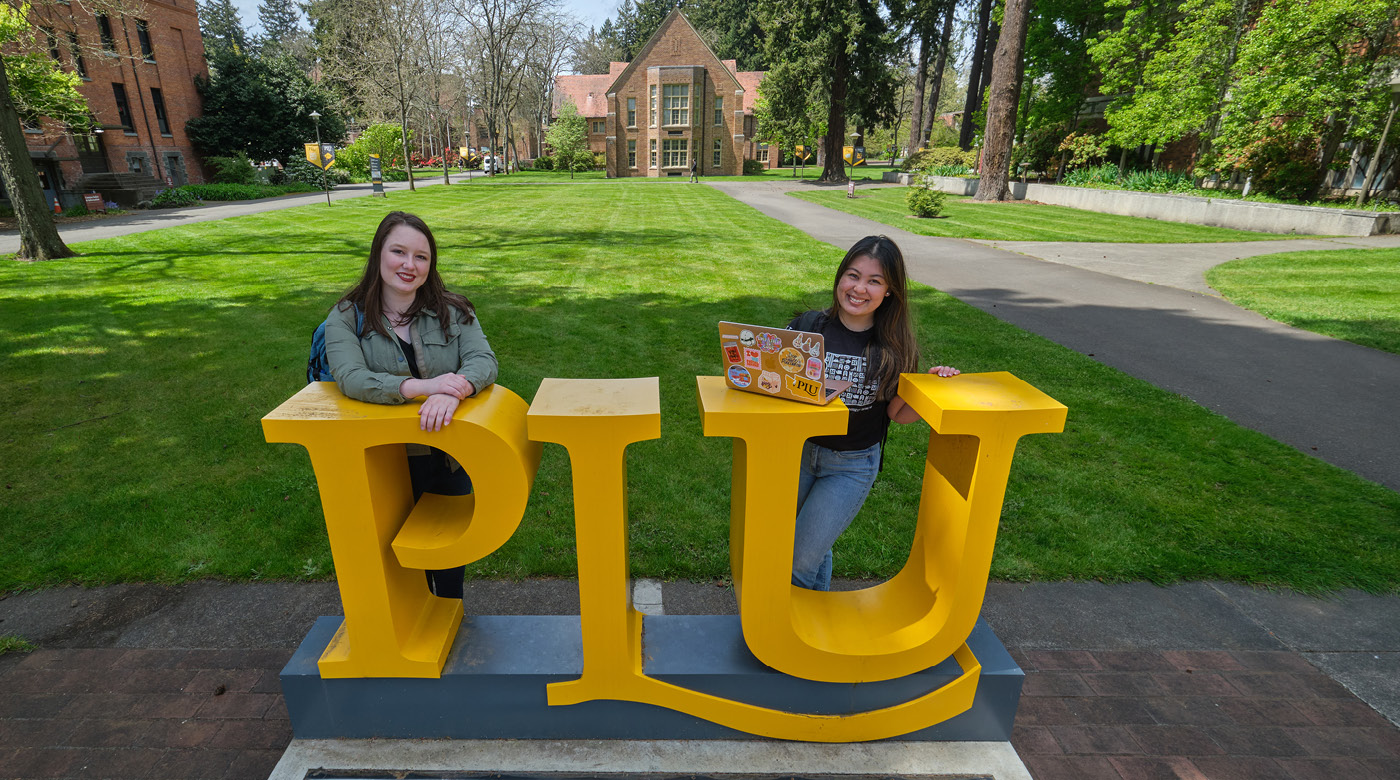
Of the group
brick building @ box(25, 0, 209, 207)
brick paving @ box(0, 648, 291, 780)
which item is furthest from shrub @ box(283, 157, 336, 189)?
brick paving @ box(0, 648, 291, 780)

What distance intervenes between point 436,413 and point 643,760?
1.52m

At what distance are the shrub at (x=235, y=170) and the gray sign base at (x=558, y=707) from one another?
33602 millimetres

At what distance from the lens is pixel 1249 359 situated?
7.33 meters

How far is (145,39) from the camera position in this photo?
91.6 feet

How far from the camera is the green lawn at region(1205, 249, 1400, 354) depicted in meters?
8.40

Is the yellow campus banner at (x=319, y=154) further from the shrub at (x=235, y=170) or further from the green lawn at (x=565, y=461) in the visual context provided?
the green lawn at (x=565, y=461)

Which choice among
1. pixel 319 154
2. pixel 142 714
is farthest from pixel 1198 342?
pixel 319 154

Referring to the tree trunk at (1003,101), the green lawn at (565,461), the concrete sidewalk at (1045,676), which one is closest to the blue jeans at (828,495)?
the concrete sidewalk at (1045,676)

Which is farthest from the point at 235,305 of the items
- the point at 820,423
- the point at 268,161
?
the point at 268,161

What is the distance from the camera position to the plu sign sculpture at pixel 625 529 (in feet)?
7.13

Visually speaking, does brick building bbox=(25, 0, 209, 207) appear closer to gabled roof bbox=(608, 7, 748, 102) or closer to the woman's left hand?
gabled roof bbox=(608, 7, 748, 102)

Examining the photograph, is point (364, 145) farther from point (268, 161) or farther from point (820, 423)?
point (820, 423)

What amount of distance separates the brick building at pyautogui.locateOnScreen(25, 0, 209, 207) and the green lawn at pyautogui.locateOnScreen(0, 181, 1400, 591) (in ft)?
58.7

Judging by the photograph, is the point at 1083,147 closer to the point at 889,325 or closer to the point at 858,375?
the point at 889,325
